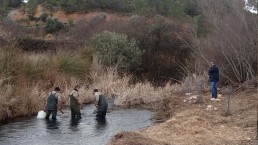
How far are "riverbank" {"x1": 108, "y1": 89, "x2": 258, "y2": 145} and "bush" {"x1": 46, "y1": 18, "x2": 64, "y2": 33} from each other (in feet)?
123

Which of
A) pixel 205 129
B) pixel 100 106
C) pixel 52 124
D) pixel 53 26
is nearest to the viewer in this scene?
pixel 205 129

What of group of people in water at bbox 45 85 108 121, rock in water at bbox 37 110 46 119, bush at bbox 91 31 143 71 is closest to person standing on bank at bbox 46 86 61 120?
group of people in water at bbox 45 85 108 121

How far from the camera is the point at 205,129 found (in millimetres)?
15734

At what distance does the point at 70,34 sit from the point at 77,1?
789 inches

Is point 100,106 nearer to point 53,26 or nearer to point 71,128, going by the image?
point 71,128

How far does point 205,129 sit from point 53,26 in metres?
42.5

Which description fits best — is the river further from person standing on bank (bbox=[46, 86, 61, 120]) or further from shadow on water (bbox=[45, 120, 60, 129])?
person standing on bank (bbox=[46, 86, 61, 120])

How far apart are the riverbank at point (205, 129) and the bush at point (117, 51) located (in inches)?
574

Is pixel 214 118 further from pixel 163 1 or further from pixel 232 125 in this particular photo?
pixel 163 1

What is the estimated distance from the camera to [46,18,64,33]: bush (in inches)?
2192

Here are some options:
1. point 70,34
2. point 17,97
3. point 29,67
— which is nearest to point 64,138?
point 17,97

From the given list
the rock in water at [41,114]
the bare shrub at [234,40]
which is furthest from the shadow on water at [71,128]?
the bare shrub at [234,40]

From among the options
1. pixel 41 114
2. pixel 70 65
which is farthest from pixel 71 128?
pixel 70 65

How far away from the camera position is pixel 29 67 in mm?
25766
